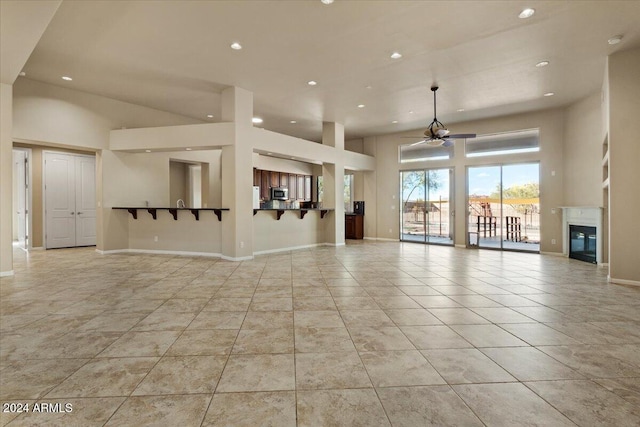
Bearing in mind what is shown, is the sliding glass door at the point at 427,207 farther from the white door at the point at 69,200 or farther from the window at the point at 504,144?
the white door at the point at 69,200

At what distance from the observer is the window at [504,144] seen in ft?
27.0

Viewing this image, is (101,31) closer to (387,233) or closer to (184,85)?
(184,85)

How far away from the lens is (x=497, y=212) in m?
8.72

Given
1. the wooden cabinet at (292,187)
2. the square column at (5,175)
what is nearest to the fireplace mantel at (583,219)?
the wooden cabinet at (292,187)

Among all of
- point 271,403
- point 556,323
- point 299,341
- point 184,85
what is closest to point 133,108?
point 184,85

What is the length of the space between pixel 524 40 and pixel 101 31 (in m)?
6.02

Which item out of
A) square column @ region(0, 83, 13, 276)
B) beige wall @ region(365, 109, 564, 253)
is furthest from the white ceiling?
square column @ region(0, 83, 13, 276)

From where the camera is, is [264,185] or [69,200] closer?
[69,200]

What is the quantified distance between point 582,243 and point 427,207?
402cm

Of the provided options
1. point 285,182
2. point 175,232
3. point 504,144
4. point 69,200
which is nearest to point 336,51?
point 175,232

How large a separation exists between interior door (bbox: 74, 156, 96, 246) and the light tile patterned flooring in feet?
14.2

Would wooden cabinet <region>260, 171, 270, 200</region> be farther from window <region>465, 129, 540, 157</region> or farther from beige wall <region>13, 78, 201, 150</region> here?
window <region>465, 129, 540, 157</region>

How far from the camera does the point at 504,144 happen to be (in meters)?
8.59

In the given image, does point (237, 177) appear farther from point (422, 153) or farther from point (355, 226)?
point (422, 153)
